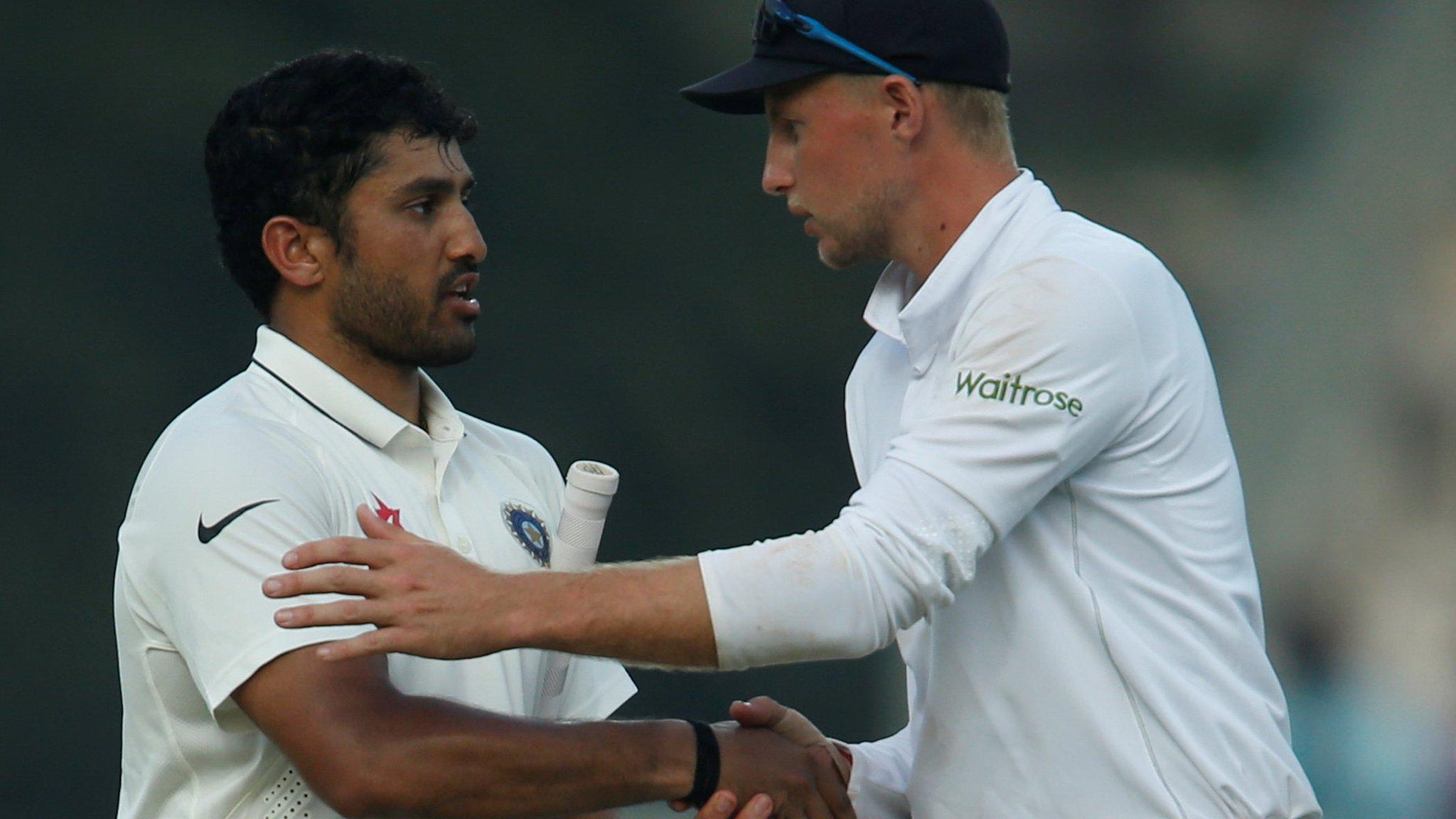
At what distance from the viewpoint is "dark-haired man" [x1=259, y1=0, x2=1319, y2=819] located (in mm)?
2139

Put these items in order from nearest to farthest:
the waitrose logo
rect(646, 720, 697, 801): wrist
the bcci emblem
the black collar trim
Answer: the waitrose logo < rect(646, 720, 697, 801): wrist < the black collar trim < the bcci emblem

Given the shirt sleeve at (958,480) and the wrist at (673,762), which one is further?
the wrist at (673,762)

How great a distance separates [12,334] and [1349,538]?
3.71 metres

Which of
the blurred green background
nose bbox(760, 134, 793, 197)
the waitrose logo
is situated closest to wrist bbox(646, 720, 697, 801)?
the waitrose logo

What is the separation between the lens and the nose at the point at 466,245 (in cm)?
285

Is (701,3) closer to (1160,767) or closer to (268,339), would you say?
(268,339)

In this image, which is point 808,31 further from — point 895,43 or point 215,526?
point 215,526

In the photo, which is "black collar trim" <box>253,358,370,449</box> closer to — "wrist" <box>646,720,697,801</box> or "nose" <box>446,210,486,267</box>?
"nose" <box>446,210,486,267</box>

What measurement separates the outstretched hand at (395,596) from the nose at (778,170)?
844mm

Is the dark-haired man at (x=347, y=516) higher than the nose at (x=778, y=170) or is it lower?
lower

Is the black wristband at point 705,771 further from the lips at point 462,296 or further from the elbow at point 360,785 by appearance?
the lips at point 462,296

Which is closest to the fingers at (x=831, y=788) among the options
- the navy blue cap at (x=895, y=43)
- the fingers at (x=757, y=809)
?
the fingers at (x=757, y=809)

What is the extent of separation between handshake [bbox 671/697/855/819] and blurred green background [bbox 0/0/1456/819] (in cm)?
203

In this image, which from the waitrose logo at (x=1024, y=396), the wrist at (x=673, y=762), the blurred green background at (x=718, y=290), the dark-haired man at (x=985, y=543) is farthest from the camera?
the blurred green background at (x=718, y=290)
